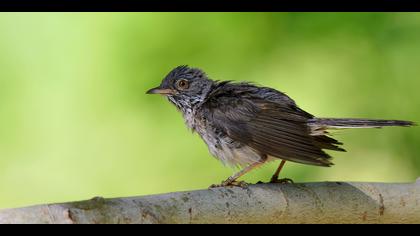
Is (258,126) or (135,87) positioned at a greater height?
(135,87)

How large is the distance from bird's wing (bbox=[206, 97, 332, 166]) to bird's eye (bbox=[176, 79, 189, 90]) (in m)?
0.65

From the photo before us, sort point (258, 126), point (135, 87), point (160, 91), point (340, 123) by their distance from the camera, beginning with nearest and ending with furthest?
point (340, 123), point (258, 126), point (160, 91), point (135, 87)

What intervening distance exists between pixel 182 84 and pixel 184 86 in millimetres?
29

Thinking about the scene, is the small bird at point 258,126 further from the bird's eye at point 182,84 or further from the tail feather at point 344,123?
the bird's eye at point 182,84

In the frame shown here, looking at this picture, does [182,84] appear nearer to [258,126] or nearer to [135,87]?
[135,87]

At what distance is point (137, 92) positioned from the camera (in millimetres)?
6758

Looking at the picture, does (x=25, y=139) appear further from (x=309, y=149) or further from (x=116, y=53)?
(x=309, y=149)

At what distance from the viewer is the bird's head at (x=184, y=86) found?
20.7 feet

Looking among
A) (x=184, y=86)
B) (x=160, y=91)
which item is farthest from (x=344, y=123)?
(x=160, y=91)

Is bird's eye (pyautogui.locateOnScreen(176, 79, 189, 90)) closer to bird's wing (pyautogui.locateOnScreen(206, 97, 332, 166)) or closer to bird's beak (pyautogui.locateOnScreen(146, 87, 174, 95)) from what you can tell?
bird's beak (pyautogui.locateOnScreen(146, 87, 174, 95))

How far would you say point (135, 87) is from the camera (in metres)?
6.78

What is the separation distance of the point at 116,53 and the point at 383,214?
3.30 meters

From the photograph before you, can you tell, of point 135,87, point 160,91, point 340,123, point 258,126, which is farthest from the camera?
point 135,87
